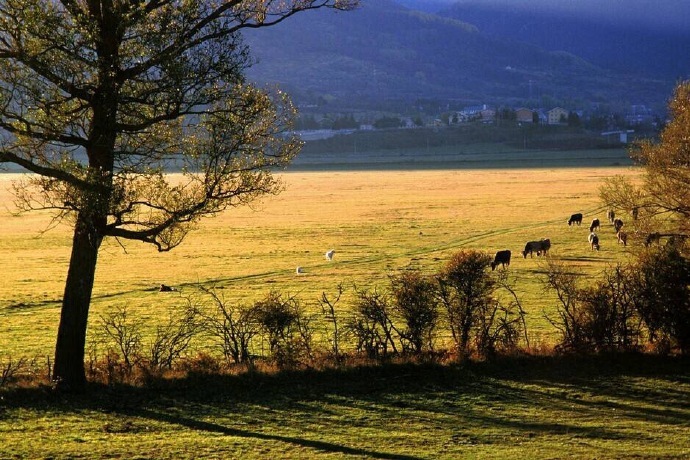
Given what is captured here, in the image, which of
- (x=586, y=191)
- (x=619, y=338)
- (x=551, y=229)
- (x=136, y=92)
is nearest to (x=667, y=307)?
(x=619, y=338)

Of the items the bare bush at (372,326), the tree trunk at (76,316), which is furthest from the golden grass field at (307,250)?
the tree trunk at (76,316)

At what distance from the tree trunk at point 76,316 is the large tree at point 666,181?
60.0ft

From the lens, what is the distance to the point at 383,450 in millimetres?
13109

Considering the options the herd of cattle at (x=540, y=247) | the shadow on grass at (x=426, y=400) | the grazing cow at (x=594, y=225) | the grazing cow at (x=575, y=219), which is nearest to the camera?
the shadow on grass at (x=426, y=400)

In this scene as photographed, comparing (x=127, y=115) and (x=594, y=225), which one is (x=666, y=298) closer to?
(x=127, y=115)

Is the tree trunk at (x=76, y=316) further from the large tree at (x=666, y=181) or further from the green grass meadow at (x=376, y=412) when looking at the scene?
the large tree at (x=666, y=181)

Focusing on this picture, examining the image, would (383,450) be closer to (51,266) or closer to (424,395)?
(424,395)

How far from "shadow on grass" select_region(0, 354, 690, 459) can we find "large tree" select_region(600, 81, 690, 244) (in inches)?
456

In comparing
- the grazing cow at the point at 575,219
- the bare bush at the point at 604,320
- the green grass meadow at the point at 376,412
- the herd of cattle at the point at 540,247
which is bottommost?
the green grass meadow at the point at 376,412

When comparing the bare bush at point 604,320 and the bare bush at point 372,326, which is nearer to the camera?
the bare bush at point 372,326

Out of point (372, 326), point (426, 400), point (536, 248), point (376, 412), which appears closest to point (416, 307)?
point (372, 326)

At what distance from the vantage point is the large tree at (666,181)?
2995cm

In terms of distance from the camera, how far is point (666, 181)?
31.2 metres

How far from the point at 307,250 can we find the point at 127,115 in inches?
1563
